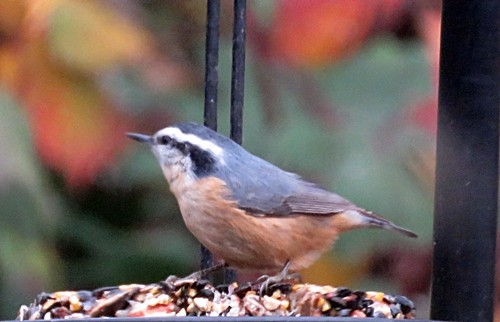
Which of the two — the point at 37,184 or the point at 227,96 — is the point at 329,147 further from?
the point at 37,184

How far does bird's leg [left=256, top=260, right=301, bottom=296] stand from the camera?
8.41ft

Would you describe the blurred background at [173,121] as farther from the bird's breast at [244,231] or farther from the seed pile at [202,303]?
the seed pile at [202,303]

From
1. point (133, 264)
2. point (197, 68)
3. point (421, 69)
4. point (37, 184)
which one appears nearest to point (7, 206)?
point (37, 184)

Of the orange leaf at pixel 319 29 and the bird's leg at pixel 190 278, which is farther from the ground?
the orange leaf at pixel 319 29

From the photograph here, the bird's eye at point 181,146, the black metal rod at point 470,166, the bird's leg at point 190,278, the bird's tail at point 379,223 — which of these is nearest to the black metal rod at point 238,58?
the bird's leg at point 190,278

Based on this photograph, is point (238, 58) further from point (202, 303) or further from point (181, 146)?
point (181, 146)

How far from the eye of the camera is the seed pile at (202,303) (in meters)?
2.35

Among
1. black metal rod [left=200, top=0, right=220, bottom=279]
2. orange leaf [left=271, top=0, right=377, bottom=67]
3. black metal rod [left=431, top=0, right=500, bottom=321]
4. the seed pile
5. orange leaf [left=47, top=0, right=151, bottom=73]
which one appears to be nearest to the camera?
black metal rod [left=431, top=0, right=500, bottom=321]

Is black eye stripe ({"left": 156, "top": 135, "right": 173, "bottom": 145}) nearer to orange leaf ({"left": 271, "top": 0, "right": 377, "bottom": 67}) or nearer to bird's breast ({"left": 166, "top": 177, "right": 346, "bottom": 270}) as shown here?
bird's breast ({"left": 166, "top": 177, "right": 346, "bottom": 270})

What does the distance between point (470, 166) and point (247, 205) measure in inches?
37.8

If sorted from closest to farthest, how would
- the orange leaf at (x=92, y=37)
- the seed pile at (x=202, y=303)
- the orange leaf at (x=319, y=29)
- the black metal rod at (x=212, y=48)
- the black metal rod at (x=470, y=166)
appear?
the black metal rod at (x=470, y=166)
the seed pile at (x=202, y=303)
the black metal rod at (x=212, y=48)
the orange leaf at (x=92, y=37)
the orange leaf at (x=319, y=29)

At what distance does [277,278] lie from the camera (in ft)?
9.00

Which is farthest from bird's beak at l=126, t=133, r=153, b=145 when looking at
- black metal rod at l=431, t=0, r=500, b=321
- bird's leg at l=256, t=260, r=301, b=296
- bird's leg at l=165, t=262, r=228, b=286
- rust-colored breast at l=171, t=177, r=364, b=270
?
black metal rod at l=431, t=0, r=500, b=321

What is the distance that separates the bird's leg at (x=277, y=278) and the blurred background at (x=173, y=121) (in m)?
0.37
